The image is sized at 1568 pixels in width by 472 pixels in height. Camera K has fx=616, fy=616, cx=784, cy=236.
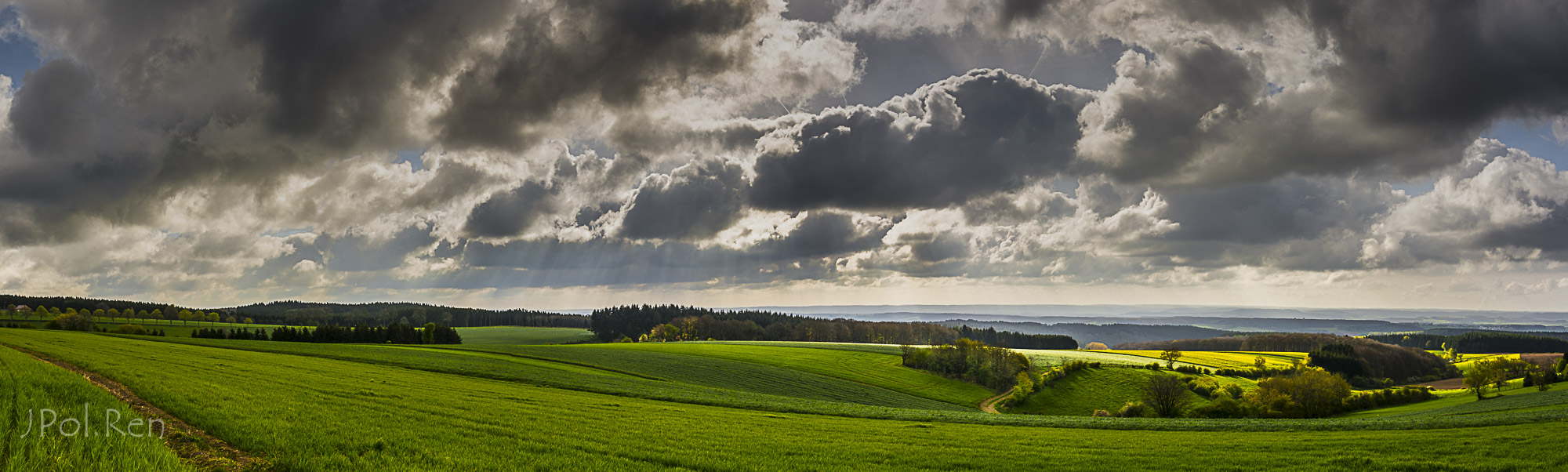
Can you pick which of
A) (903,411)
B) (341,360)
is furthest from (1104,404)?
(341,360)

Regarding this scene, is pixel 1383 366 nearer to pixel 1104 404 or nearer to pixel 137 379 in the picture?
pixel 1104 404

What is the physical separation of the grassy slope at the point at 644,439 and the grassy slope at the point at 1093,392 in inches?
2306

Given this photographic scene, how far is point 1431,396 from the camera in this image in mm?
82938

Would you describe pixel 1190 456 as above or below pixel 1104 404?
above

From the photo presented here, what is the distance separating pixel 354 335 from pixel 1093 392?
129m

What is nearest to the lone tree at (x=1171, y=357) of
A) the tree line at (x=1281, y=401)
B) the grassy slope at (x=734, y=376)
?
the tree line at (x=1281, y=401)

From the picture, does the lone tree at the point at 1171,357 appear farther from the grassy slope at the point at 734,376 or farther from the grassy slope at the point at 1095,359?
the grassy slope at the point at 734,376

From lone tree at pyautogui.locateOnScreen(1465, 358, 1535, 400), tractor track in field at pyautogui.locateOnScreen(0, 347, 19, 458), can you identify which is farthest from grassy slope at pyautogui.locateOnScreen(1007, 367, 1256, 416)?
tractor track in field at pyautogui.locateOnScreen(0, 347, 19, 458)

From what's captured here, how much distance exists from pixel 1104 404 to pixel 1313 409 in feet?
77.4

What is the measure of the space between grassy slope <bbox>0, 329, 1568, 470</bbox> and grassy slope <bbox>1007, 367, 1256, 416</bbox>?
192ft

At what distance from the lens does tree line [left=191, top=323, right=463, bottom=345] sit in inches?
4291

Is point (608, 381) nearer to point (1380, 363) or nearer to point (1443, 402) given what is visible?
point (1443, 402)

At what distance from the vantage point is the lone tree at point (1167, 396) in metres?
71.0

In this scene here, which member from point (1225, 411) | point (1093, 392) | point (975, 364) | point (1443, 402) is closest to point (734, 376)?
point (975, 364)
